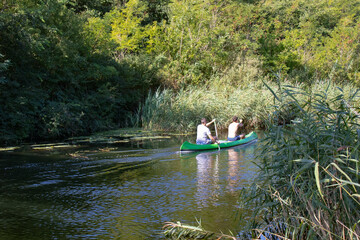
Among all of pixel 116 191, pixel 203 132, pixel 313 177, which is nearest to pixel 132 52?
pixel 203 132

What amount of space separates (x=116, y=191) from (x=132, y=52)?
20795 millimetres

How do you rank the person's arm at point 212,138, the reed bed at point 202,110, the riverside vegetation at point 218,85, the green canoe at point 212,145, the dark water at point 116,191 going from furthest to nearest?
the reed bed at point 202,110, the person's arm at point 212,138, the green canoe at point 212,145, the dark water at point 116,191, the riverside vegetation at point 218,85

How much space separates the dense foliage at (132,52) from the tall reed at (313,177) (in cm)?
135

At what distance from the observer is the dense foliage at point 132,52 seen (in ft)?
50.1

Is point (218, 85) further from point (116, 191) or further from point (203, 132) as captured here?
point (116, 191)

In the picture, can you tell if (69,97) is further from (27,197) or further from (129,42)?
(27,197)

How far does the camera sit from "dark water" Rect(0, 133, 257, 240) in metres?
5.93

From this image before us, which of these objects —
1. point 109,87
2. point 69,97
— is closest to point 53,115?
point 69,97

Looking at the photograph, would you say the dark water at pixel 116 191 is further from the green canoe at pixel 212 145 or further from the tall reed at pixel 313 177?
the tall reed at pixel 313 177

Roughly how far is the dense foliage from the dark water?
105 inches

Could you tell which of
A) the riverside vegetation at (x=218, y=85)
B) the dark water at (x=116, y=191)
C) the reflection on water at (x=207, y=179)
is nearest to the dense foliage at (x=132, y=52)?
the riverside vegetation at (x=218, y=85)

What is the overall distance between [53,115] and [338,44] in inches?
989

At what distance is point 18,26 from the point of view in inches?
572

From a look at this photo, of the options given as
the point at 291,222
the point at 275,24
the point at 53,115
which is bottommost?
the point at 291,222
